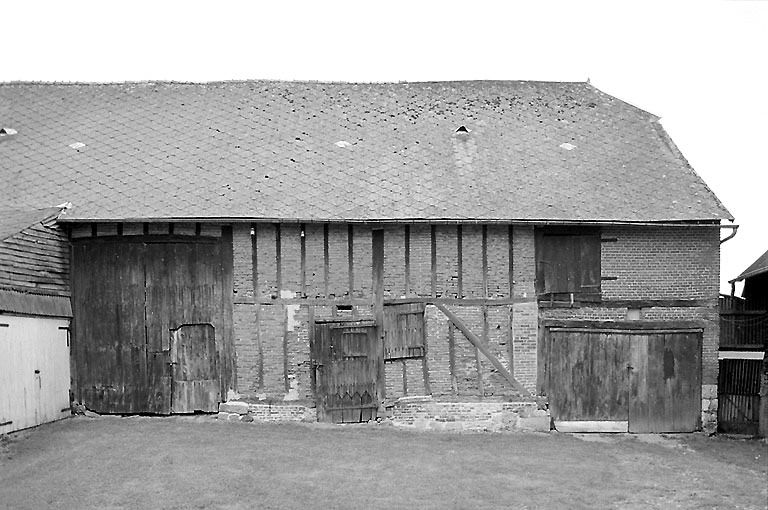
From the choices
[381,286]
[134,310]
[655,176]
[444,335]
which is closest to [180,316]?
[134,310]

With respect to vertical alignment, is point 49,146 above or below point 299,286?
above

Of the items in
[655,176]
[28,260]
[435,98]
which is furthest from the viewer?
[435,98]

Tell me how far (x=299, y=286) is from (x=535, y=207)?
4718 millimetres

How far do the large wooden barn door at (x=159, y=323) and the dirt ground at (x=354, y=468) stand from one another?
1.79 ft

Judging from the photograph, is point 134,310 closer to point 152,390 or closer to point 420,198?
point 152,390

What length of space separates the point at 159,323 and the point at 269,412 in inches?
105

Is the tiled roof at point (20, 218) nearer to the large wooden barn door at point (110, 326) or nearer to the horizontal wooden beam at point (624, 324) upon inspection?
the large wooden barn door at point (110, 326)

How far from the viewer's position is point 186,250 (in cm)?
1609

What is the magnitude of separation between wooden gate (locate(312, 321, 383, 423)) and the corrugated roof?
355 inches

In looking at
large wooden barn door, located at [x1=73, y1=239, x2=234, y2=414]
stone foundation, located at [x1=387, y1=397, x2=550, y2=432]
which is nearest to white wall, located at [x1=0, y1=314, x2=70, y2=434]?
large wooden barn door, located at [x1=73, y1=239, x2=234, y2=414]

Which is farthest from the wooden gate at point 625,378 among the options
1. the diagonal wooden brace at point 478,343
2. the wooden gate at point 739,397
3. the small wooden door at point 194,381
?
the small wooden door at point 194,381

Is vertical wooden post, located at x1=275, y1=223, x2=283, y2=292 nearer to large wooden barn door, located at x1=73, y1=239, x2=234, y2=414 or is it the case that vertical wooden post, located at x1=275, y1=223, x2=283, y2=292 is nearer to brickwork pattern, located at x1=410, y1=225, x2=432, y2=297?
large wooden barn door, located at x1=73, y1=239, x2=234, y2=414

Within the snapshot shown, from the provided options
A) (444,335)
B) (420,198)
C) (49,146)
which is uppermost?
(49,146)

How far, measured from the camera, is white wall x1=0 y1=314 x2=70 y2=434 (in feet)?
44.9
